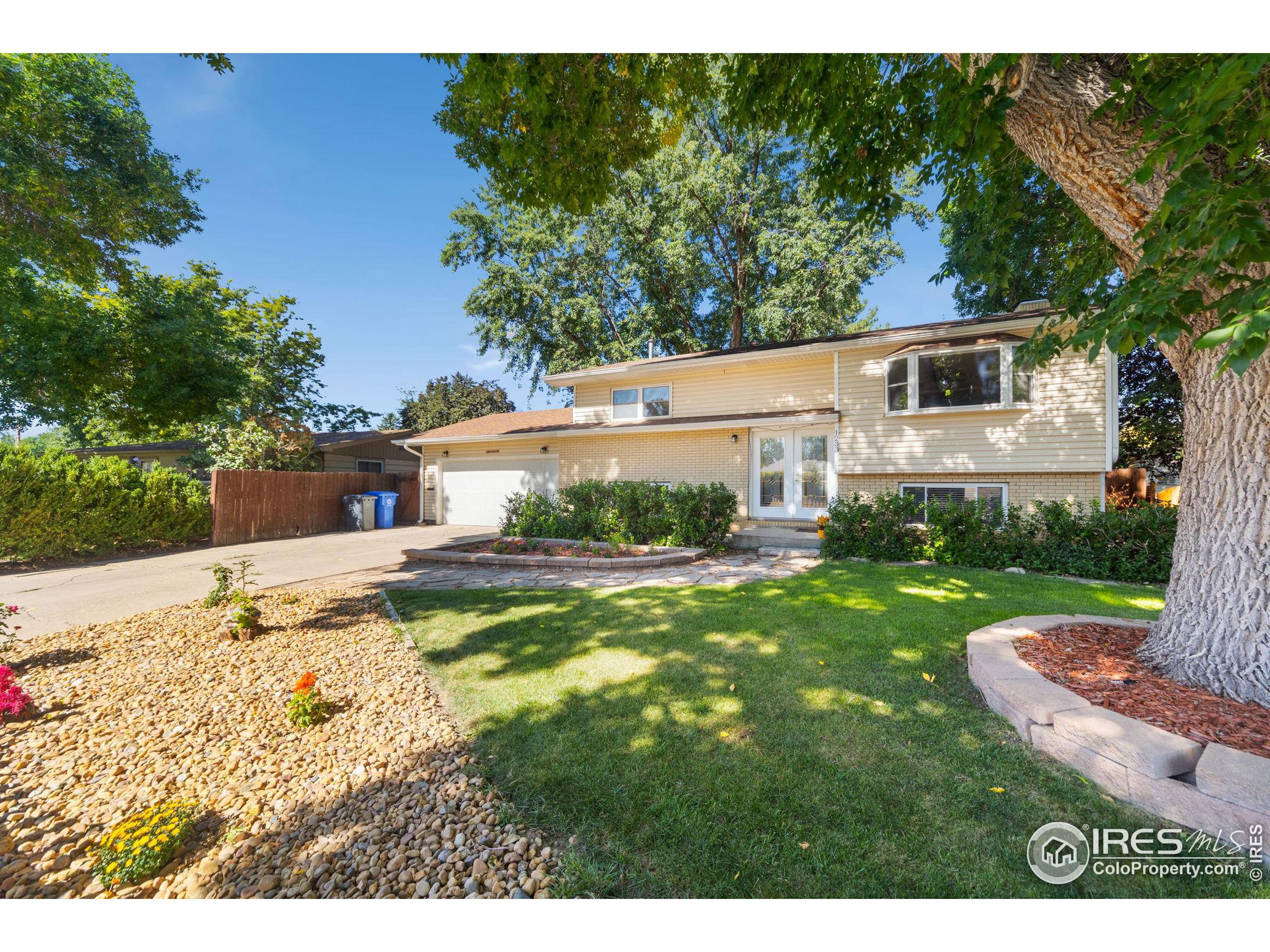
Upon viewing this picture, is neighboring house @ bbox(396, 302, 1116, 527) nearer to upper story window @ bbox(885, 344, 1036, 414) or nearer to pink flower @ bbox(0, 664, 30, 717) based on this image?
upper story window @ bbox(885, 344, 1036, 414)

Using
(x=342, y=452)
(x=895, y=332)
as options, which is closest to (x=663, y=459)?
(x=895, y=332)

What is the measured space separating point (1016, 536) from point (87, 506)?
17.0 m

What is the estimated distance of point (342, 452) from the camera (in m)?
19.3

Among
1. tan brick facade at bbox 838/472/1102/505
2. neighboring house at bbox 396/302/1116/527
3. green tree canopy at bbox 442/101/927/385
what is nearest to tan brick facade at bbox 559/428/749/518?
neighboring house at bbox 396/302/1116/527

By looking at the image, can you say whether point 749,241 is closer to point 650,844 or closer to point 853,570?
point 853,570

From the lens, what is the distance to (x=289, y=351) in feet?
63.2

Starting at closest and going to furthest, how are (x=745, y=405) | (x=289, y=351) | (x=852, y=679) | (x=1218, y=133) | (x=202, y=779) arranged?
(x=1218, y=133) → (x=202, y=779) → (x=852, y=679) → (x=745, y=405) → (x=289, y=351)

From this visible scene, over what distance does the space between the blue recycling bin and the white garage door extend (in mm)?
Answer: 1726

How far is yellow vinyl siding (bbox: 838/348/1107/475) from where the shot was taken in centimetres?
846

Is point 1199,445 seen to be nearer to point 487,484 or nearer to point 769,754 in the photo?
point 769,754

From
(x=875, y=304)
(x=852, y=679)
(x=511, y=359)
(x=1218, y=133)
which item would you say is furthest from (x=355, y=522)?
(x=875, y=304)

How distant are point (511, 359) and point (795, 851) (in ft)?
71.8

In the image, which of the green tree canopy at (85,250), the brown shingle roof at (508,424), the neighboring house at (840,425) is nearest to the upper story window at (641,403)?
the neighboring house at (840,425)

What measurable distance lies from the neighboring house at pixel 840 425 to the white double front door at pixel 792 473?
0.11 ft
